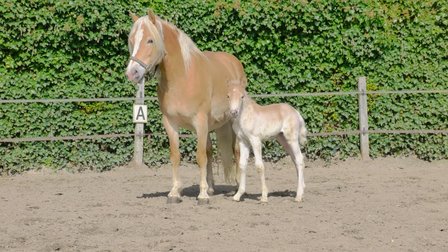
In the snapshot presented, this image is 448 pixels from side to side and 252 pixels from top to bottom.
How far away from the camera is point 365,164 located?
1217 cm

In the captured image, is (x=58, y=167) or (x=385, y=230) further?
(x=58, y=167)

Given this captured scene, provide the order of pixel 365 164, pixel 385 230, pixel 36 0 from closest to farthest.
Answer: pixel 385 230 → pixel 36 0 → pixel 365 164

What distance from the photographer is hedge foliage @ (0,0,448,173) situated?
11.6m

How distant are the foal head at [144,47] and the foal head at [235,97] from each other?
0.80 m

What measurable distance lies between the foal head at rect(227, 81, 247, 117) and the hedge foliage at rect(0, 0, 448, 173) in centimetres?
388

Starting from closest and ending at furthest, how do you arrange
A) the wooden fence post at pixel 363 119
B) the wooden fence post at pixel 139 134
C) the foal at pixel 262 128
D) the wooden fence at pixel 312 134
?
1. the foal at pixel 262 128
2. the wooden fence at pixel 312 134
3. the wooden fence post at pixel 139 134
4. the wooden fence post at pixel 363 119

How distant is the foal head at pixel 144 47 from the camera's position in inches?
309

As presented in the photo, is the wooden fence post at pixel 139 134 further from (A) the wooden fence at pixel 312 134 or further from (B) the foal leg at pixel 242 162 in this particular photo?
(B) the foal leg at pixel 242 162

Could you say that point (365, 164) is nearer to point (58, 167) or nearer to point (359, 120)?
point (359, 120)

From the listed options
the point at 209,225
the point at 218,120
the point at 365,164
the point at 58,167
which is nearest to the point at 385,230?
the point at 209,225

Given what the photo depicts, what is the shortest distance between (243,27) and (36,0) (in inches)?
118

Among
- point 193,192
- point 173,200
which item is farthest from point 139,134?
point 173,200

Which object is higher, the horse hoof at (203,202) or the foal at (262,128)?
the foal at (262,128)

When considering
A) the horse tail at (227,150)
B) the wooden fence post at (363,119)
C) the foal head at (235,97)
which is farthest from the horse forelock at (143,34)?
the wooden fence post at (363,119)
